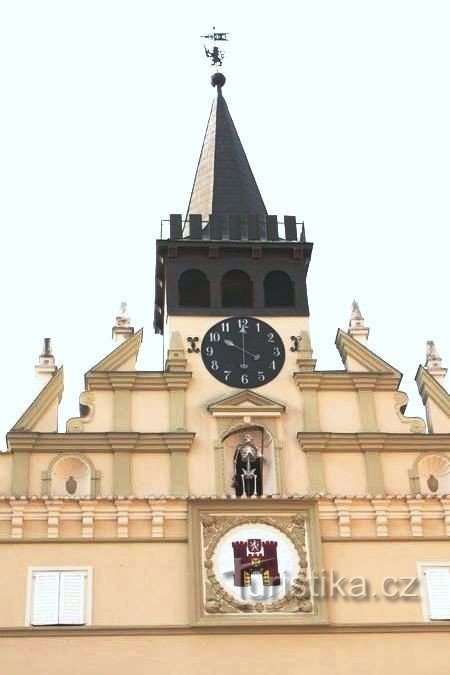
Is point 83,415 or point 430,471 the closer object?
point 430,471

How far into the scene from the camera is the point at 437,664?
1992 cm

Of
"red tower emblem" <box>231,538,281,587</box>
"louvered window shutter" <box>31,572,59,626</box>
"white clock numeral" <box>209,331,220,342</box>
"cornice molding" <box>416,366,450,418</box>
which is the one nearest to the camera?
"louvered window shutter" <box>31,572,59,626</box>

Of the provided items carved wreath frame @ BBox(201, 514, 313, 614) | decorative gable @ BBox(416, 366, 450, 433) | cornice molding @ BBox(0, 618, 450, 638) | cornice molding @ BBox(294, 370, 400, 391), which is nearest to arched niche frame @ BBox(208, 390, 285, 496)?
cornice molding @ BBox(294, 370, 400, 391)

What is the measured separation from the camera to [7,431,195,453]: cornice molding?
21531mm

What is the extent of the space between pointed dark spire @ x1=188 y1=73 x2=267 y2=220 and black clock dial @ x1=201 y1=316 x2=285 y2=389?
2995mm

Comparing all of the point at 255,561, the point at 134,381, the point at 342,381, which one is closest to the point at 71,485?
the point at 134,381

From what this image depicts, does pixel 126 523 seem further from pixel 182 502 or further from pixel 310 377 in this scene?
pixel 310 377

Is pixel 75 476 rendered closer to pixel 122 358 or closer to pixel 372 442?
pixel 122 358

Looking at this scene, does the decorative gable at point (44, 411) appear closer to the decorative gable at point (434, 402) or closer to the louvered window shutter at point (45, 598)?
the louvered window shutter at point (45, 598)

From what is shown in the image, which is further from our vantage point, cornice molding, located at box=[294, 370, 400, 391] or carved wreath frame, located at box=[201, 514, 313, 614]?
cornice molding, located at box=[294, 370, 400, 391]

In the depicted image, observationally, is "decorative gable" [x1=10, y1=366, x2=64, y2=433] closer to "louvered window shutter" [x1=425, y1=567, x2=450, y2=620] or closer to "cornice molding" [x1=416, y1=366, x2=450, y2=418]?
"cornice molding" [x1=416, y1=366, x2=450, y2=418]

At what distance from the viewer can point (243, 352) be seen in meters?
23.3

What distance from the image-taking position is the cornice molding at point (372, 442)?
2194cm

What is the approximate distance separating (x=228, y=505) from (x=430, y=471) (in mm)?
4004
